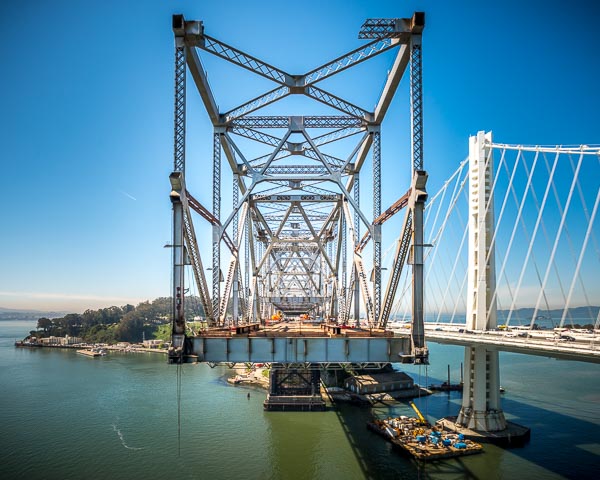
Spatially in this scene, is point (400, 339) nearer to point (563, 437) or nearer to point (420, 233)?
point (420, 233)

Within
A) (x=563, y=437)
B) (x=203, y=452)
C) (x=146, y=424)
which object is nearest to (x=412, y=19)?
(x=203, y=452)

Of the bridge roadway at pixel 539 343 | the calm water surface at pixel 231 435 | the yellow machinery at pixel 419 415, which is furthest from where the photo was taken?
the yellow machinery at pixel 419 415

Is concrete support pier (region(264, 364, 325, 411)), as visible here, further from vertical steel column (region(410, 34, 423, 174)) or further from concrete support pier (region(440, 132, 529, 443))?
vertical steel column (region(410, 34, 423, 174))

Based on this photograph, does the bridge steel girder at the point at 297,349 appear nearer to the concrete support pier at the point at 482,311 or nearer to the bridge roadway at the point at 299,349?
the bridge roadway at the point at 299,349

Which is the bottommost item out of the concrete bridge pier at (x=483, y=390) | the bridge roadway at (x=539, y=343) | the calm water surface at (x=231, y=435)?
the calm water surface at (x=231, y=435)

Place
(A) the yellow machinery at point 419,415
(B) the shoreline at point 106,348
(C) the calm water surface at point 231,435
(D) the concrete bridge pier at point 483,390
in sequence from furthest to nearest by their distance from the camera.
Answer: (B) the shoreline at point 106,348 → (A) the yellow machinery at point 419,415 → (D) the concrete bridge pier at point 483,390 → (C) the calm water surface at point 231,435

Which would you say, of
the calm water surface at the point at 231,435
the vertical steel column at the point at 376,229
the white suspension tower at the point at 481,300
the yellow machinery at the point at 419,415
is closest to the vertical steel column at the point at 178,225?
the vertical steel column at the point at 376,229

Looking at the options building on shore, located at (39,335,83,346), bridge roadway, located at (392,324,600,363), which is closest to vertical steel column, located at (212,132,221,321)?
bridge roadway, located at (392,324,600,363)

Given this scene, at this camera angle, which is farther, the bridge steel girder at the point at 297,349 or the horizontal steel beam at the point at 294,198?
the horizontal steel beam at the point at 294,198
